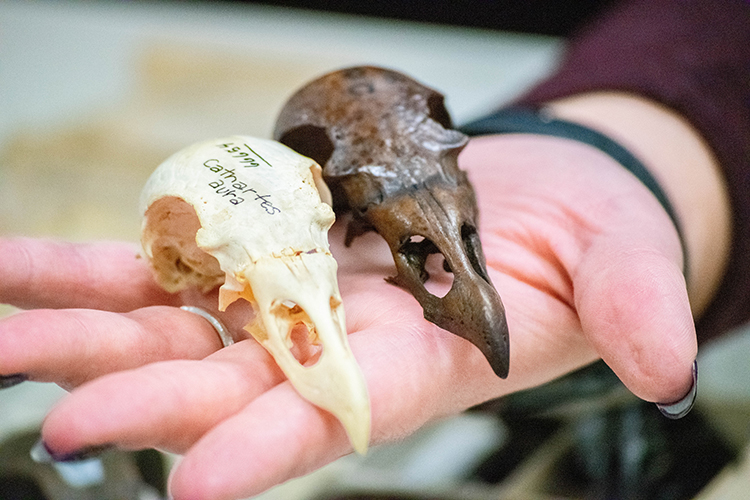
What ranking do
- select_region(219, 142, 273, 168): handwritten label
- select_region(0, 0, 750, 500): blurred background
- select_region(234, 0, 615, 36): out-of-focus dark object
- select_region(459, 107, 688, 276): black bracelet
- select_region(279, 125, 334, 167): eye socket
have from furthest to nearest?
select_region(234, 0, 615, 36): out-of-focus dark object
select_region(0, 0, 750, 500): blurred background
select_region(459, 107, 688, 276): black bracelet
select_region(279, 125, 334, 167): eye socket
select_region(219, 142, 273, 168): handwritten label

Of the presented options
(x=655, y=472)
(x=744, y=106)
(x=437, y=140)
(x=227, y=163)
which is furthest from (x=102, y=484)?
(x=744, y=106)

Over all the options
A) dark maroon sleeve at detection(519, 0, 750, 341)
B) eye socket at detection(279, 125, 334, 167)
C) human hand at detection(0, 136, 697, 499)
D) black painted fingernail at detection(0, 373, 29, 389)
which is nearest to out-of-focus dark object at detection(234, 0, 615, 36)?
dark maroon sleeve at detection(519, 0, 750, 341)

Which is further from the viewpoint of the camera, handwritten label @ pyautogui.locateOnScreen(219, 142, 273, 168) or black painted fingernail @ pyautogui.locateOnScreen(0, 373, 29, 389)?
handwritten label @ pyautogui.locateOnScreen(219, 142, 273, 168)

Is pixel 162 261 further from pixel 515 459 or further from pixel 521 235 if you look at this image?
pixel 515 459

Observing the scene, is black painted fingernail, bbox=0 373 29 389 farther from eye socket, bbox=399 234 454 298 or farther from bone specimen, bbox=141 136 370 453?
eye socket, bbox=399 234 454 298

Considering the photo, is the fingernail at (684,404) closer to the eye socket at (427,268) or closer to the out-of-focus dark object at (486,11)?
the eye socket at (427,268)

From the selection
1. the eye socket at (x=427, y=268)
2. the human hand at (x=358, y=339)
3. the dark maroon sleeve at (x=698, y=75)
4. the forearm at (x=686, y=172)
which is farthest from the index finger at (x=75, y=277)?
the dark maroon sleeve at (x=698, y=75)

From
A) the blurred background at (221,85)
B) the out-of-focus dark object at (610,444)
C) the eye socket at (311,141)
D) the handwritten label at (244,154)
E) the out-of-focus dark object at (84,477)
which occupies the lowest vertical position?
the out-of-focus dark object at (610,444)
